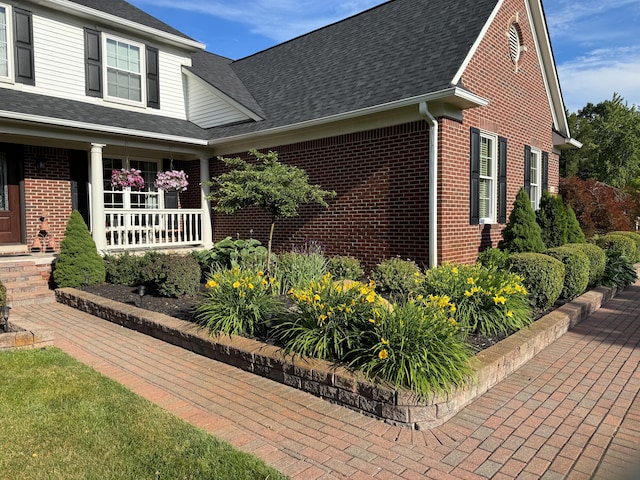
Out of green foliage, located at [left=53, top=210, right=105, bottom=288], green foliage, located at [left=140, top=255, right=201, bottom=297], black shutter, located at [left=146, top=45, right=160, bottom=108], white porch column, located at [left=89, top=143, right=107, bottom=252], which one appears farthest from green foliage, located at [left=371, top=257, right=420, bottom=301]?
black shutter, located at [left=146, top=45, right=160, bottom=108]

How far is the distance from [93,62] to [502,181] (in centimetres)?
1017

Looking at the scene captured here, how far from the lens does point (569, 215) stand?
10.7 meters

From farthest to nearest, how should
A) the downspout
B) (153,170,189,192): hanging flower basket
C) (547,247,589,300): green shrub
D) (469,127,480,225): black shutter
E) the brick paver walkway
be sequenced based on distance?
1. (153,170,189,192): hanging flower basket
2. (469,127,480,225): black shutter
3. the downspout
4. (547,247,589,300): green shrub
5. the brick paver walkway

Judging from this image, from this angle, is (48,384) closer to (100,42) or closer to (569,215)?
(100,42)

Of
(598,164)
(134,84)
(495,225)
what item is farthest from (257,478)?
(598,164)

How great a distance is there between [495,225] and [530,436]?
23.9 ft

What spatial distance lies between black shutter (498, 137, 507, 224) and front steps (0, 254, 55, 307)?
9344mm

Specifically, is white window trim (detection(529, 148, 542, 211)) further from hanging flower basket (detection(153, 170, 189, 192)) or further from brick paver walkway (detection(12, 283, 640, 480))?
hanging flower basket (detection(153, 170, 189, 192))

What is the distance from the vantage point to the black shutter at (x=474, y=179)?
915 cm

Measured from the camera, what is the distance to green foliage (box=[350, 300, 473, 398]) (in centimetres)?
375

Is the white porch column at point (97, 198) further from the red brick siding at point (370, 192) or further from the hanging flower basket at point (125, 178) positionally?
the red brick siding at point (370, 192)

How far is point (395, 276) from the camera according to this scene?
7586 millimetres

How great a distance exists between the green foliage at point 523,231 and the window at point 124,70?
969 cm

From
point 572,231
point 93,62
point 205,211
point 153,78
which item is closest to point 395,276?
point 572,231
